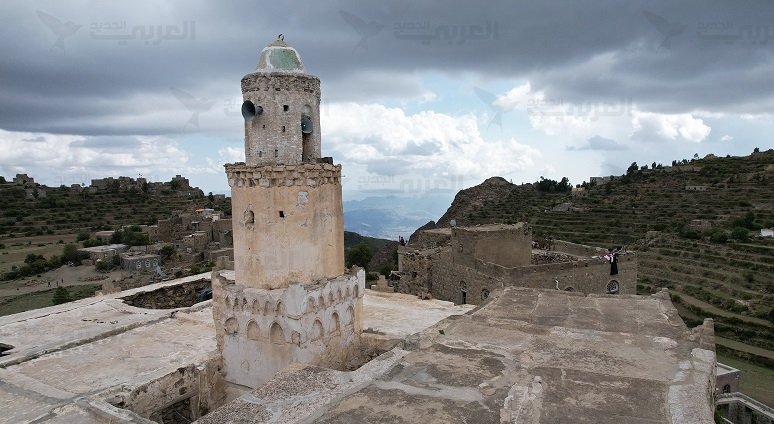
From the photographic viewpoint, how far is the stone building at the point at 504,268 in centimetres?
1795

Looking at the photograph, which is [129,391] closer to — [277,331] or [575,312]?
[277,331]

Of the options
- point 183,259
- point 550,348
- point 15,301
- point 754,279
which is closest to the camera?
point 550,348

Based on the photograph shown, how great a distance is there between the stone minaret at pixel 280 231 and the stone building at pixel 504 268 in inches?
429

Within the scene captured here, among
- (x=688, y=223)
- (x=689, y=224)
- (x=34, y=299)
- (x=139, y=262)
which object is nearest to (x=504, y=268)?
(x=689, y=224)

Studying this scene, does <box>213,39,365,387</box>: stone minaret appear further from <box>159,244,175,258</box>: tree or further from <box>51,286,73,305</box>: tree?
<box>159,244,175,258</box>: tree

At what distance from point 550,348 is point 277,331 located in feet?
12.8

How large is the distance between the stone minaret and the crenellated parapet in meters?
0.01

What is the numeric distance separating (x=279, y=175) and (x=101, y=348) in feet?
18.3

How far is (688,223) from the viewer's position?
3938 centimetres

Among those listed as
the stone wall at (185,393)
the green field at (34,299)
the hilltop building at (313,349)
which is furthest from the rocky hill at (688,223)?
the green field at (34,299)

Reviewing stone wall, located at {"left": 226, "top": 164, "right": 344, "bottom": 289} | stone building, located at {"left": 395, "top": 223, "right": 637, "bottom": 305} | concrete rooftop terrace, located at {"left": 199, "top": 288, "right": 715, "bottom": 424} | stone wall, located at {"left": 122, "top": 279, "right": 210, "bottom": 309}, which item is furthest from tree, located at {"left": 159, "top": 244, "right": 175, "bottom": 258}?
concrete rooftop terrace, located at {"left": 199, "top": 288, "right": 715, "bottom": 424}

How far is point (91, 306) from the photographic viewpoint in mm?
12961

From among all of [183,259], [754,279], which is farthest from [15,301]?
[754,279]

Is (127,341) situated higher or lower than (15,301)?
higher
